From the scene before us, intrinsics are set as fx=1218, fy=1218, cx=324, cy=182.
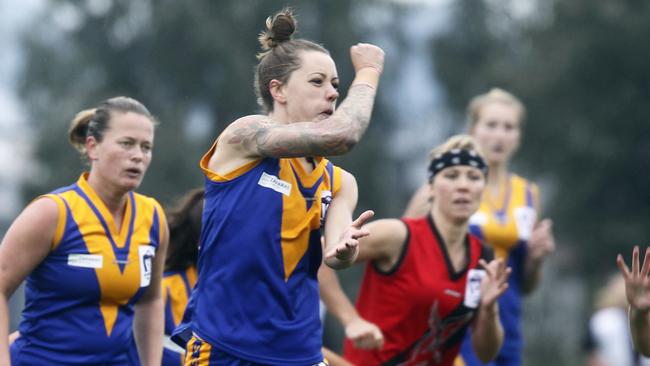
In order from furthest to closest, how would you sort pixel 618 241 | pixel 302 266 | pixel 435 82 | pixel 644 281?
pixel 435 82
pixel 618 241
pixel 644 281
pixel 302 266

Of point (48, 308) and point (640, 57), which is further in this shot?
point (640, 57)

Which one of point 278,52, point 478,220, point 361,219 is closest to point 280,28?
point 278,52

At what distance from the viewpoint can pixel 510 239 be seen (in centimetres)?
800

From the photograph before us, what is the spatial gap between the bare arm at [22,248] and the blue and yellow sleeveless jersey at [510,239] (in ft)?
10.7

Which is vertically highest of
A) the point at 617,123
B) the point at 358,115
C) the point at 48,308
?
the point at 617,123

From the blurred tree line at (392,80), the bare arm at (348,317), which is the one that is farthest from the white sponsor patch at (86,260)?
the blurred tree line at (392,80)

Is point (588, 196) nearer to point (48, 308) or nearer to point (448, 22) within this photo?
point (448, 22)

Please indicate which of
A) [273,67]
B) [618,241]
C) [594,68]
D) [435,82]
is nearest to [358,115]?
[273,67]

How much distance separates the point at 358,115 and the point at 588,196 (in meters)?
20.3

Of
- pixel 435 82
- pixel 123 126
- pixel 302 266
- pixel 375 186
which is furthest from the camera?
pixel 435 82

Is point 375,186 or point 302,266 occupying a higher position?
point 375,186

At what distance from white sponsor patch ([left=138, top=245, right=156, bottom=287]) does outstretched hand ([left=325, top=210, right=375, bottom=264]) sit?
1528 millimetres

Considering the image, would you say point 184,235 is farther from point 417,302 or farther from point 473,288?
point 473,288

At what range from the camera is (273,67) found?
4.98 meters
